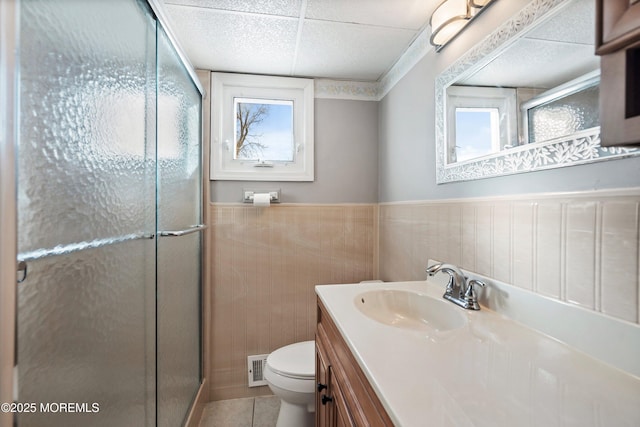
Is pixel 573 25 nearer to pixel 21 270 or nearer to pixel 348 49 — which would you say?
pixel 348 49

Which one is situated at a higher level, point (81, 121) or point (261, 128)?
point (261, 128)

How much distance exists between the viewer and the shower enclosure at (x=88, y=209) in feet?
1.66

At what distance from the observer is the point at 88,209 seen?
0.69 m

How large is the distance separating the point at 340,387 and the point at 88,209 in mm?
849

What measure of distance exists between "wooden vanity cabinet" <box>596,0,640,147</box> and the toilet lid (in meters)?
1.37

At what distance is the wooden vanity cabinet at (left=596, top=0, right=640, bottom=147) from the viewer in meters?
0.38

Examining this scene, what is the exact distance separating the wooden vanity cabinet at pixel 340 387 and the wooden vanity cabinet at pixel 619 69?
60 centimetres

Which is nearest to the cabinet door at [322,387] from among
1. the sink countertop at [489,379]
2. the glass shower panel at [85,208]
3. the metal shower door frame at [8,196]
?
the sink countertop at [489,379]

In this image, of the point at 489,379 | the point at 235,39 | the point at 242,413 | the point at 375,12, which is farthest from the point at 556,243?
the point at 242,413

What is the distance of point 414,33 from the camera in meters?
1.40

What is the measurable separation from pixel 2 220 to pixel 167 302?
86 centimetres

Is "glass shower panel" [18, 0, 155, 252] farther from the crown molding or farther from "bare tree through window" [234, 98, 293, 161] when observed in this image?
the crown molding

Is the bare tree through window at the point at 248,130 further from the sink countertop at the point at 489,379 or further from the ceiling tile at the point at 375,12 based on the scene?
the sink countertop at the point at 489,379

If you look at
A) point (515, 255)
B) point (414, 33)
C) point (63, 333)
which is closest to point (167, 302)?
point (63, 333)
